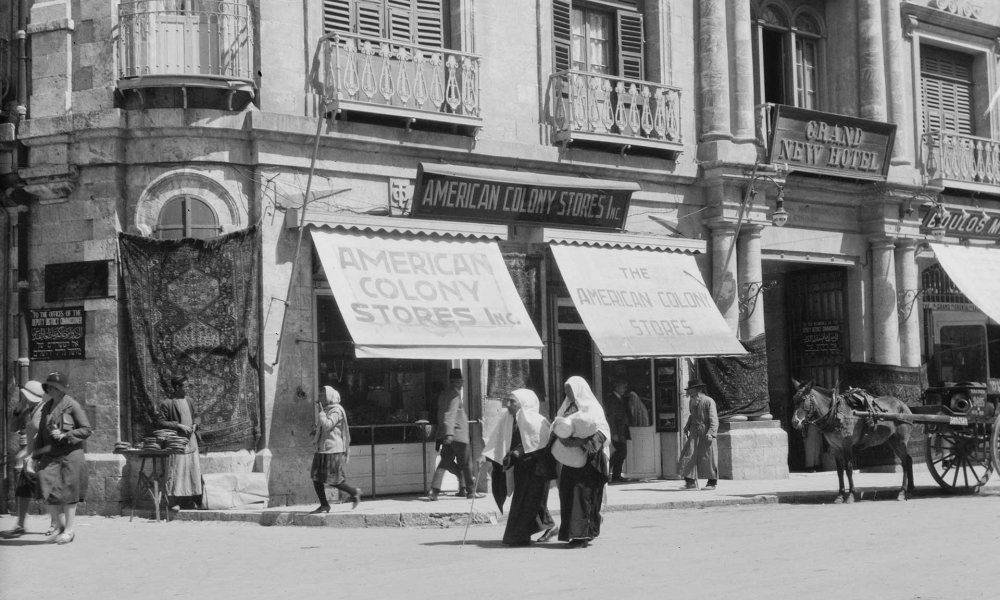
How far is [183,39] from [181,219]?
2.22 meters

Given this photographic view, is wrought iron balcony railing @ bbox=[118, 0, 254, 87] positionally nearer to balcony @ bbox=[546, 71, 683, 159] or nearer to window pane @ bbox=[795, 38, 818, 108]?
balcony @ bbox=[546, 71, 683, 159]

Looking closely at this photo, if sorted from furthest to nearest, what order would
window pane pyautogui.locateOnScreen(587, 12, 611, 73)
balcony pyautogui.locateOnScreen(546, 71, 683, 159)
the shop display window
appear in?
window pane pyautogui.locateOnScreen(587, 12, 611, 73) → balcony pyautogui.locateOnScreen(546, 71, 683, 159) → the shop display window

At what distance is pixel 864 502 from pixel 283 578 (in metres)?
8.96

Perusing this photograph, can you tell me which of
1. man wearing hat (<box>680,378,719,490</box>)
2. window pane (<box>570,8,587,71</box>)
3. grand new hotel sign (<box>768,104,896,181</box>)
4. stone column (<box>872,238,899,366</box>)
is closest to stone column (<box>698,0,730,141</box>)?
grand new hotel sign (<box>768,104,896,181</box>)

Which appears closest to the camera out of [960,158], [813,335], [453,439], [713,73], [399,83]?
[453,439]

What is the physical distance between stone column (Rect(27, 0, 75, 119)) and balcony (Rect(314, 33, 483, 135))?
10.3ft

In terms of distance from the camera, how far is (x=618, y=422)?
63.1ft

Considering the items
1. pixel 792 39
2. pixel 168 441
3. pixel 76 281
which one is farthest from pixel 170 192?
pixel 792 39

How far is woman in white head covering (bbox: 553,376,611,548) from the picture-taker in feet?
38.0

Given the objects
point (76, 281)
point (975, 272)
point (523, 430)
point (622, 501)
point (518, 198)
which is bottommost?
point (622, 501)

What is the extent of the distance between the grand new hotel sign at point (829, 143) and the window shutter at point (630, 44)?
2458mm

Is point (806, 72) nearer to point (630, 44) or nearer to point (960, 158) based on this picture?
point (960, 158)

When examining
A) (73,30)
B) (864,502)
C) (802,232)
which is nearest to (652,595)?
(864,502)

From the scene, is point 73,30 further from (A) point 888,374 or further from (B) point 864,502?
(A) point 888,374
